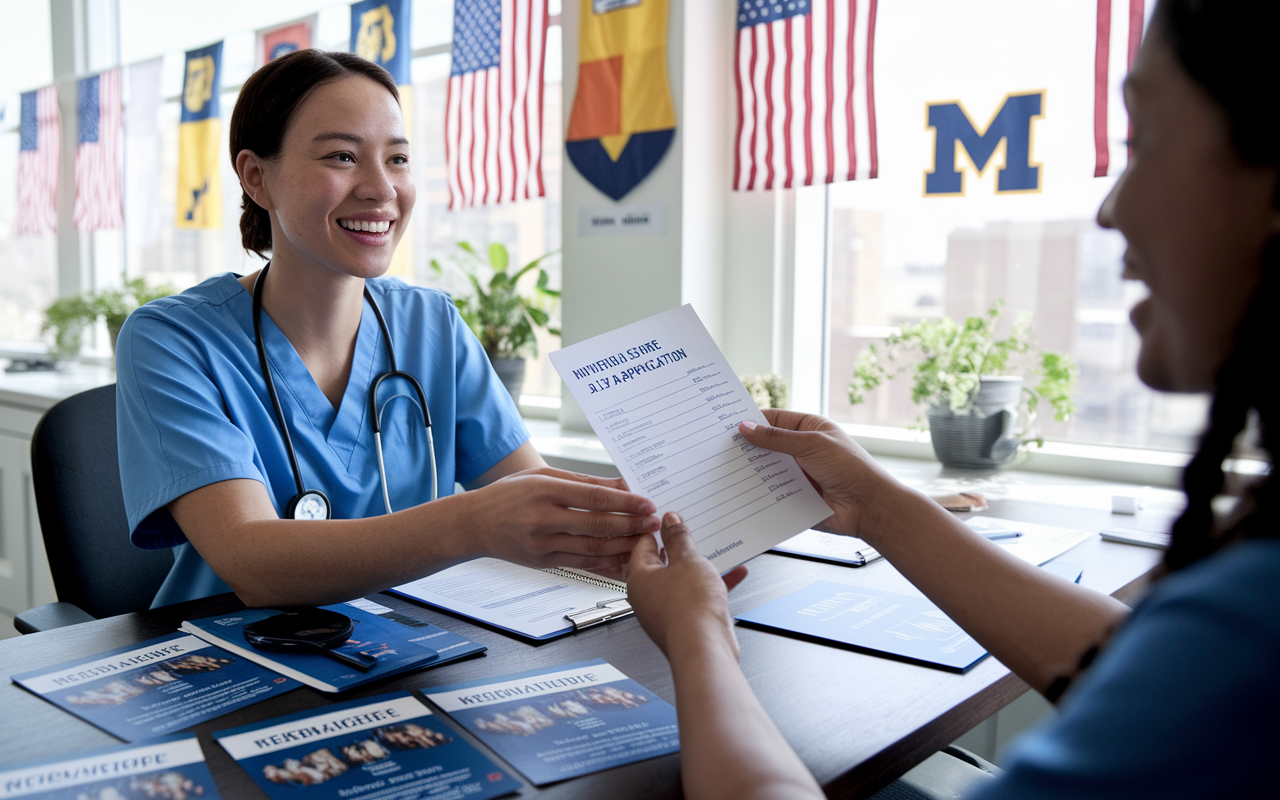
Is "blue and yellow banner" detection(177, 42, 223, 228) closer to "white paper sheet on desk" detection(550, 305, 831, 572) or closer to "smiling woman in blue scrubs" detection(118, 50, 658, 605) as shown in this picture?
"smiling woman in blue scrubs" detection(118, 50, 658, 605)

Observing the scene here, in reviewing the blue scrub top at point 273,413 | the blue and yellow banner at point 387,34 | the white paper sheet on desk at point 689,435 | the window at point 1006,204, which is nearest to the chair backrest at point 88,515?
the blue scrub top at point 273,413

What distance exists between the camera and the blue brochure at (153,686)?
0.79 m

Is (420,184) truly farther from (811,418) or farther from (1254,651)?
(1254,651)

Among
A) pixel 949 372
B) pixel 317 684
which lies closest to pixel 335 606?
pixel 317 684

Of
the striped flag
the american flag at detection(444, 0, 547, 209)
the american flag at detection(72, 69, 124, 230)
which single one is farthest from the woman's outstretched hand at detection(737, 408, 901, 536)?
the american flag at detection(72, 69, 124, 230)

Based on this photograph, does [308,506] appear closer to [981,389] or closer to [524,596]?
[524,596]

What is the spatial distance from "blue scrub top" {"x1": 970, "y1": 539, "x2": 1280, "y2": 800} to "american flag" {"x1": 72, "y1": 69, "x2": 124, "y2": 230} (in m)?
4.52

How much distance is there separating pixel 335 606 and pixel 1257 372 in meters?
0.93

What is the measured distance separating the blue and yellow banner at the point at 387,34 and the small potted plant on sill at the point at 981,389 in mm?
1788

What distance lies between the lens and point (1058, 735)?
0.38m

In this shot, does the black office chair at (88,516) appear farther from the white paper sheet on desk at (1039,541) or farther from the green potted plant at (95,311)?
the green potted plant at (95,311)

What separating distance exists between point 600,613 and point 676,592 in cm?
26

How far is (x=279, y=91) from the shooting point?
141cm

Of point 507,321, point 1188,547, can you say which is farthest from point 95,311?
point 1188,547
